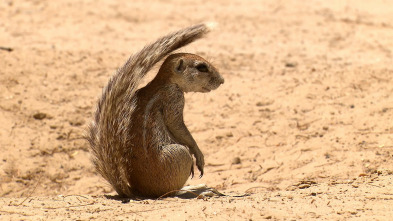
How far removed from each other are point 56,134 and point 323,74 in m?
3.78

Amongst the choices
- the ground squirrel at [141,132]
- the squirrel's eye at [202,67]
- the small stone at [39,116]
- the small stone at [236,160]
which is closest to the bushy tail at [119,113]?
the ground squirrel at [141,132]

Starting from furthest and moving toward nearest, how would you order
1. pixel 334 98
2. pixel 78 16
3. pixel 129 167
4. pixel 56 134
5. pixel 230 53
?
pixel 78 16
pixel 230 53
pixel 334 98
pixel 56 134
pixel 129 167

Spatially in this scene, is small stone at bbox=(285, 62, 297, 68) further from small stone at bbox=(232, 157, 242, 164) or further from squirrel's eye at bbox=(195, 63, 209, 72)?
squirrel's eye at bbox=(195, 63, 209, 72)

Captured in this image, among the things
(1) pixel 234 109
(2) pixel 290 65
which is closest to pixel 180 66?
(1) pixel 234 109

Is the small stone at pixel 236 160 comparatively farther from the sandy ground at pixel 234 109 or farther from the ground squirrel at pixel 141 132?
the ground squirrel at pixel 141 132

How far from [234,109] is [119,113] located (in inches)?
120

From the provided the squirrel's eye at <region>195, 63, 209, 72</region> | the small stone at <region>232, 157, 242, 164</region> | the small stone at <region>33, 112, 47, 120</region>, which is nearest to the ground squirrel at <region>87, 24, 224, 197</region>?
the squirrel's eye at <region>195, 63, 209, 72</region>

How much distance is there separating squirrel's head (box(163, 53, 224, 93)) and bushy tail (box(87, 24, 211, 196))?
1.05 feet

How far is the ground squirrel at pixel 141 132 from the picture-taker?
5.23 meters

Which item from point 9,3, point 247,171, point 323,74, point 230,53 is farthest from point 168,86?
point 9,3

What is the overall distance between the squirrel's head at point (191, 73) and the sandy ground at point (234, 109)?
87 cm

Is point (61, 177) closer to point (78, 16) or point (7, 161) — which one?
point (7, 161)

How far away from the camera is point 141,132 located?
17.3 ft

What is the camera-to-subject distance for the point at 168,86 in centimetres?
559
